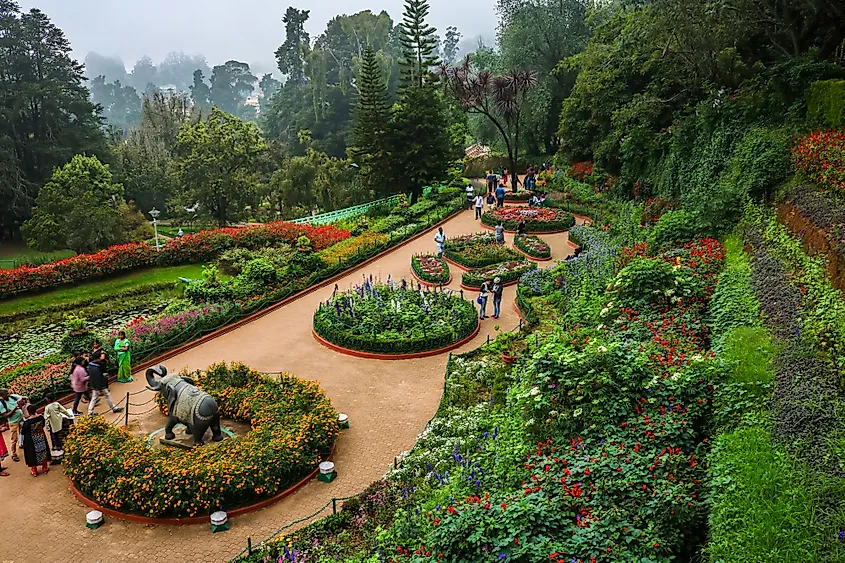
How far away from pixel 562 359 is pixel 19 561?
26.2 ft

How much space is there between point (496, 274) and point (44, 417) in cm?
1246

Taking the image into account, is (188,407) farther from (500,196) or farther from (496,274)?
(500,196)

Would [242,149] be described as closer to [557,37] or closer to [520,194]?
[520,194]

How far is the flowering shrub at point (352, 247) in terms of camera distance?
69.0 ft

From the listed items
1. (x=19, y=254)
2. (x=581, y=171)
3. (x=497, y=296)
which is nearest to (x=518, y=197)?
(x=581, y=171)

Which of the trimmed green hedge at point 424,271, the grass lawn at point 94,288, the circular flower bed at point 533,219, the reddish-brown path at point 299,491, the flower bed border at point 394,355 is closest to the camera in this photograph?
the reddish-brown path at point 299,491

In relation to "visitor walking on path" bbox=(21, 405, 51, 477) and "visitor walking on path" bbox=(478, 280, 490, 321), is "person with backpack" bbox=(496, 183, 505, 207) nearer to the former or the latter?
"visitor walking on path" bbox=(478, 280, 490, 321)

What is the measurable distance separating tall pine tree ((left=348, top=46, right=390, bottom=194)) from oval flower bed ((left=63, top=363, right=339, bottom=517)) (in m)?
22.9

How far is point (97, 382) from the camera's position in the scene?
11.7m

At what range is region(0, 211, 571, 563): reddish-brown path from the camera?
8.34 metres

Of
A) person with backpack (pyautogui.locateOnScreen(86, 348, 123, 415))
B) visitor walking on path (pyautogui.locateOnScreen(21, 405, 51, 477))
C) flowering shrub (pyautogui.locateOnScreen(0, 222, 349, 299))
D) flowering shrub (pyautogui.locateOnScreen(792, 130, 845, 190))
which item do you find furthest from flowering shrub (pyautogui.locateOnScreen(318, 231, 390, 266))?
flowering shrub (pyautogui.locateOnScreen(792, 130, 845, 190))

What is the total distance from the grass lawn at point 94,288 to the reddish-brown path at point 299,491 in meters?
6.98

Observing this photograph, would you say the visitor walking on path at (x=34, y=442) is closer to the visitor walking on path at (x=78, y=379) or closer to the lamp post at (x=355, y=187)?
the visitor walking on path at (x=78, y=379)

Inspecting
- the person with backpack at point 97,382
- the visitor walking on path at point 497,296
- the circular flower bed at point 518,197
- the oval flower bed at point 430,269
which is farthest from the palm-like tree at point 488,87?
the person with backpack at point 97,382
